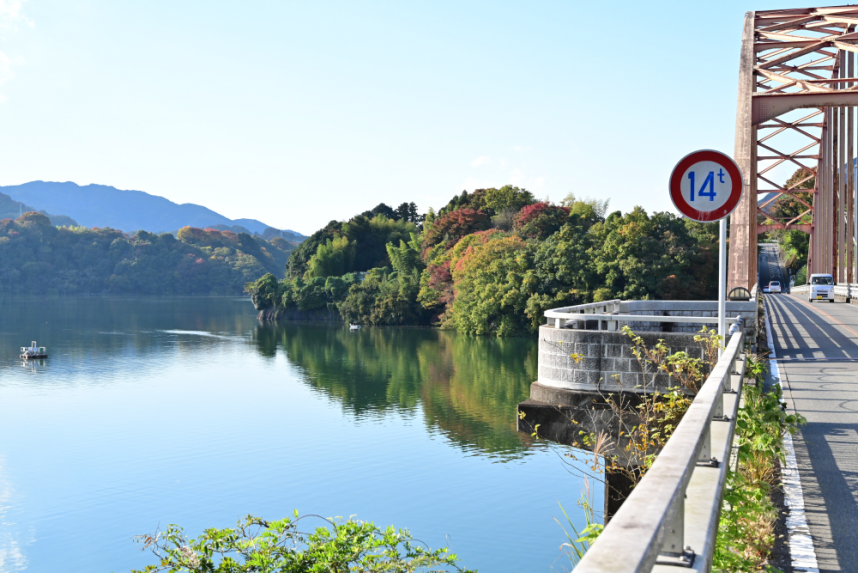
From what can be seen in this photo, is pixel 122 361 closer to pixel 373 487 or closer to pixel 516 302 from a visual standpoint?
pixel 516 302

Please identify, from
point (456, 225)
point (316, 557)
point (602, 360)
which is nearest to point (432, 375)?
point (602, 360)

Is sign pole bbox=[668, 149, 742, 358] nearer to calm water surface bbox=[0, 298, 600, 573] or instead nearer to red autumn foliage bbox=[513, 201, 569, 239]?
calm water surface bbox=[0, 298, 600, 573]

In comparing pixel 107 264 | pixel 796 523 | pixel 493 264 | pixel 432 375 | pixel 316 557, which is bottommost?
pixel 432 375

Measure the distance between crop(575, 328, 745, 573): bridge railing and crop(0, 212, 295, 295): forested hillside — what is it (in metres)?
164

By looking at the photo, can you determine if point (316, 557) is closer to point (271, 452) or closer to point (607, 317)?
point (607, 317)

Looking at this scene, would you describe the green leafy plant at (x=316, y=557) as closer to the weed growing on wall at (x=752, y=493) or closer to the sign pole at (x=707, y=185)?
the weed growing on wall at (x=752, y=493)

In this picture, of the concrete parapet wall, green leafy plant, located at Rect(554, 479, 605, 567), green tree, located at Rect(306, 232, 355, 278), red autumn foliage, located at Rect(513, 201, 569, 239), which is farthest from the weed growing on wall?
green tree, located at Rect(306, 232, 355, 278)

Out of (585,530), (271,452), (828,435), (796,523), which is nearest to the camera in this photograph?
(585,530)

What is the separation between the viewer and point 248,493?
71.1ft

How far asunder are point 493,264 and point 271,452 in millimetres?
36441

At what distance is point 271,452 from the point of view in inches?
1040

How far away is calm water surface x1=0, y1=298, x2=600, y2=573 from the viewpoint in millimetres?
19188

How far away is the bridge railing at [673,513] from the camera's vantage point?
1.56 m

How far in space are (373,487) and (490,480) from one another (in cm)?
345
